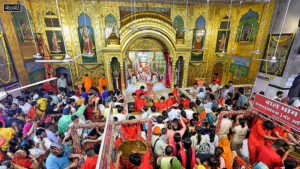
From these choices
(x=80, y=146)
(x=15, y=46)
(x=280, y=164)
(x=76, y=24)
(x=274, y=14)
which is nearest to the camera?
(x=280, y=164)

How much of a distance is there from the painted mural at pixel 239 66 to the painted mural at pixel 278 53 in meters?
0.96

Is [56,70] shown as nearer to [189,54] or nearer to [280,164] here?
[189,54]

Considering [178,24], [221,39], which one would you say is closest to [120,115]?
[178,24]

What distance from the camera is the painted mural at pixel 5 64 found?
5500 millimetres

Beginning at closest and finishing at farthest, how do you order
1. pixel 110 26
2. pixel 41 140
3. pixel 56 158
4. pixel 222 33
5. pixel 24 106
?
pixel 56 158 → pixel 41 140 → pixel 24 106 → pixel 110 26 → pixel 222 33

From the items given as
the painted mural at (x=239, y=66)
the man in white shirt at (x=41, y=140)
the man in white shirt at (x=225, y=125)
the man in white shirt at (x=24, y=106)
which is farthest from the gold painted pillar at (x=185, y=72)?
the man in white shirt at (x=24, y=106)

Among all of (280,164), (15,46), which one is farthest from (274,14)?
(15,46)

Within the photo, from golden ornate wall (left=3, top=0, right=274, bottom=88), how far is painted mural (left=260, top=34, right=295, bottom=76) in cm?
45

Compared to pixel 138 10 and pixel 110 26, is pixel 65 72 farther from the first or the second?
pixel 138 10

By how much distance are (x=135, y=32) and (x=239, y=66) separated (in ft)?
24.8

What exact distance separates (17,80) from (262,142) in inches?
384

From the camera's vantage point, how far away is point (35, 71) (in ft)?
24.8

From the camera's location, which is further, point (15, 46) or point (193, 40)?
point (193, 40)

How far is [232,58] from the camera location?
9797mm
